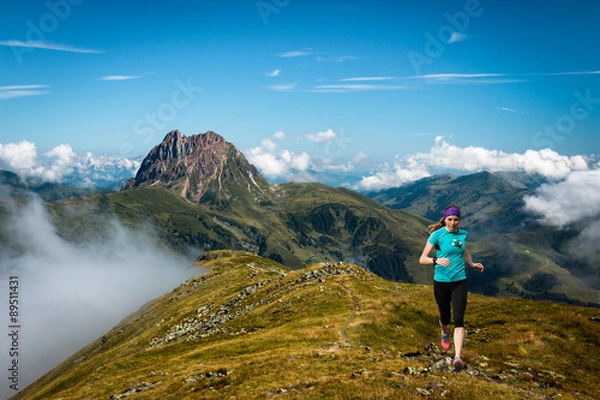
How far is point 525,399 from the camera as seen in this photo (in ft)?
56.0

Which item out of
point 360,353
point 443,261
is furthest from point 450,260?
point 360,353

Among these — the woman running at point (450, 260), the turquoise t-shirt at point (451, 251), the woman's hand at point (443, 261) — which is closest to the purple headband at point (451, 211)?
the woman running at point (450, 260)

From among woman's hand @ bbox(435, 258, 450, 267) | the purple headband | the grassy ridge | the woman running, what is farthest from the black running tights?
the grassy ridge

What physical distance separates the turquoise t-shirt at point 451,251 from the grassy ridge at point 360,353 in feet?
18.6

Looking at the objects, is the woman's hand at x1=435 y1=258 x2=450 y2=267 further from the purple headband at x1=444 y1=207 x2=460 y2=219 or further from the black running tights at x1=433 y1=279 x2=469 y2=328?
the purple headband at x1=444 y1=207 x2=460 y2=219

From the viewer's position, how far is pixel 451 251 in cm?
1681

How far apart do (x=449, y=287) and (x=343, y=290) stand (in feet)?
157

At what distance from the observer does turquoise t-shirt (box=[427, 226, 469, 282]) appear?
659 inches

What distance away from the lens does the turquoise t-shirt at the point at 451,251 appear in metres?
16.8

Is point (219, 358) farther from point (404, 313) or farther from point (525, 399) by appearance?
point (525, 399)

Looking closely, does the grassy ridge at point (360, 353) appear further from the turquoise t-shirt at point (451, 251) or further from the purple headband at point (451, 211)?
the purple headband at point (451, 211)

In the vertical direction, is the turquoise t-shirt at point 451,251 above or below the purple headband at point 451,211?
below

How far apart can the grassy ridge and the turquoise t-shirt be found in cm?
566

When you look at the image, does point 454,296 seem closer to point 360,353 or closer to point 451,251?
point 451,251
